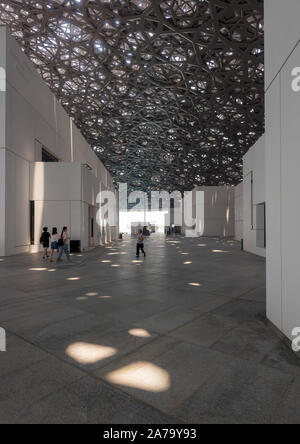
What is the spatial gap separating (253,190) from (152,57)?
897 inches

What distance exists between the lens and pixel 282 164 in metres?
3.79

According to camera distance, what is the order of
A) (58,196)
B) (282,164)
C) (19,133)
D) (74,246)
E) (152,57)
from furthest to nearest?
(152,57)
(58,196)
(74,246)
(19,133)
(282,164)

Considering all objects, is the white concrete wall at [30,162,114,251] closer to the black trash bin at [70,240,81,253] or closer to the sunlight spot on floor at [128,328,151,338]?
the black trash bin at [70,240,81,253]

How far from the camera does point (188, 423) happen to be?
2.04 meters

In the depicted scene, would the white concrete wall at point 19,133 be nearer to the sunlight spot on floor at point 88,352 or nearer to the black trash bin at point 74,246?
the black trash bin at point 74,246

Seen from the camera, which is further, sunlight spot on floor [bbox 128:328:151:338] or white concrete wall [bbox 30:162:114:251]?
white concrete wall [bbox 30:162:114:251]

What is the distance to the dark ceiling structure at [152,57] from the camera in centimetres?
2364

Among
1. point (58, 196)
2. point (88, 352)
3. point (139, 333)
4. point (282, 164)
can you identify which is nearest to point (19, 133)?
point (58, 196)

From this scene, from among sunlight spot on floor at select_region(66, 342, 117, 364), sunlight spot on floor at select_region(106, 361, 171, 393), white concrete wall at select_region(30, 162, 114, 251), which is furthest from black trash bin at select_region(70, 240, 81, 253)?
sunlight spot on floor at select_region(106, 361, 171, 393)

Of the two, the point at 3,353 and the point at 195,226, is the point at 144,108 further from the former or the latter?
the point at 3,353

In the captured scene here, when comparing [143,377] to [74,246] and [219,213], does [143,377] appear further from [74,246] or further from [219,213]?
[219,213]

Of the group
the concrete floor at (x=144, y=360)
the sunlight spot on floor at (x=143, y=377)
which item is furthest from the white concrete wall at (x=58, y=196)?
the sunlight spot on floor at (x=143, y=377)

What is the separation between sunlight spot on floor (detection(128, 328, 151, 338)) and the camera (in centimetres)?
376

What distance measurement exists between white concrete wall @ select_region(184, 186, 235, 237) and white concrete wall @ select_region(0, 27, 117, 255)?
26293 mm
